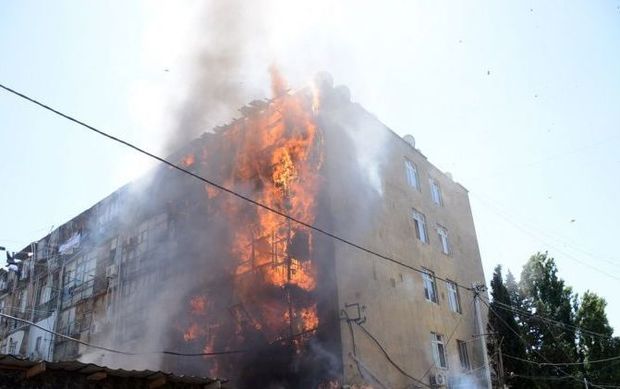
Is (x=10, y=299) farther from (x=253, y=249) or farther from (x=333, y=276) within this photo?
(x=333, y=276)

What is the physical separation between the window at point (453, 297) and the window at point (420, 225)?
253cm

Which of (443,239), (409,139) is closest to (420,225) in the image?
(443,239)

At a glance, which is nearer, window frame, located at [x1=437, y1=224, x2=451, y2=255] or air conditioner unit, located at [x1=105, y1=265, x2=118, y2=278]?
window frame, located at [x1=437, y1=224, x2=451, y2=255]

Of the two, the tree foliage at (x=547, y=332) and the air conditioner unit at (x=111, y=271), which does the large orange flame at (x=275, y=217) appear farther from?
the tree foliage at (x=547, y=332)

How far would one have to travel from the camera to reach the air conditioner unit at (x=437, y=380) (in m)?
18.8

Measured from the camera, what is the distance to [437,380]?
61.6 ft

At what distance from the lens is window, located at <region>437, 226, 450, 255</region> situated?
24469 millimetres

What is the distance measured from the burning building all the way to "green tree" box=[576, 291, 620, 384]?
9.75 metres

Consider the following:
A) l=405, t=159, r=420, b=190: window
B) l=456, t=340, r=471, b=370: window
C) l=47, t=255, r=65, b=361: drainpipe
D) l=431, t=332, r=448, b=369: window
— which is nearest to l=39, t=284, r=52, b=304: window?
l=47, t=255, r=65, b=361: drainpipe

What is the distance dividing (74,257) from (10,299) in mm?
8610

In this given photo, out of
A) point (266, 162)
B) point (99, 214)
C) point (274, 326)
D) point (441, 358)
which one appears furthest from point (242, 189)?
point (99, 214)

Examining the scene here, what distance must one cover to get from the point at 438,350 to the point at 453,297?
3.69m

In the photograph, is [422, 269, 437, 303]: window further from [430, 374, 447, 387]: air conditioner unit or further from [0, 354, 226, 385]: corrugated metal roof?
[0, 354, 226, 385]: corrugated metal roof

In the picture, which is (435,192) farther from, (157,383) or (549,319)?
(157,383)
